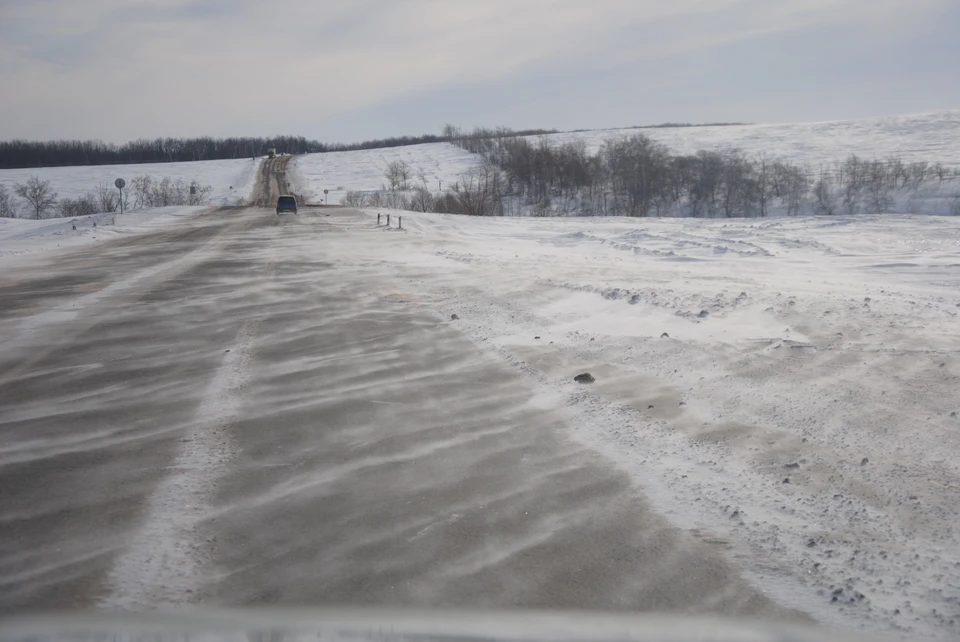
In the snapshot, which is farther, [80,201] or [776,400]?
[80,201]

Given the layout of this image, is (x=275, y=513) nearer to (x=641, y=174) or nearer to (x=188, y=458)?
(x=188, y=458)

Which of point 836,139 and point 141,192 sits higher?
point 836,139

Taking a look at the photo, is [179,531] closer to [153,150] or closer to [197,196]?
[197,196]

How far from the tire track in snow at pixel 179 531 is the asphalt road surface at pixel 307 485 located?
14 millimetres

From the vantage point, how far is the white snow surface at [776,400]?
4.12m

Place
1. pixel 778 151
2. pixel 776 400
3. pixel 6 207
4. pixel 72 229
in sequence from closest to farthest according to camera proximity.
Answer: pixel 776 400
pixel 72 229
pixel 6 207
pixel 778 151

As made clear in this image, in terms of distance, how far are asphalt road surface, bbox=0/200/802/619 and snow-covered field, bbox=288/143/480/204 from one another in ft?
200

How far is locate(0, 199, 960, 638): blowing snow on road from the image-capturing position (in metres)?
3.84

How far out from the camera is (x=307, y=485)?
5.05m

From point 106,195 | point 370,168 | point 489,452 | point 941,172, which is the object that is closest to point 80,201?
point 106,195

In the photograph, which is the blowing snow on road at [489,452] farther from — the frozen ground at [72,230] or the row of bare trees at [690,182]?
the row of bare trees at [690,182]

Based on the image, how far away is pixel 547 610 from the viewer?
3.54 m

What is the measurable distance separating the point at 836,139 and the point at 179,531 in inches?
4256

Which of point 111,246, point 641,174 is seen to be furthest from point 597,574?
point 641,174
